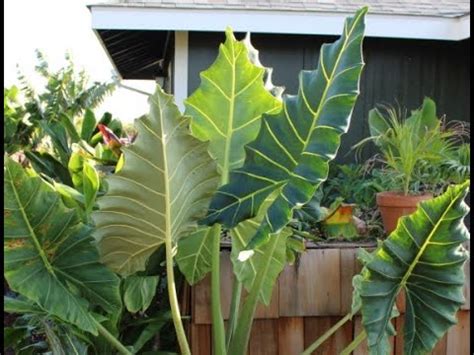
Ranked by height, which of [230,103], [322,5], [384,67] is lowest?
[230,103]

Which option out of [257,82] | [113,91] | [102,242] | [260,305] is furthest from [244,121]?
[113,91]

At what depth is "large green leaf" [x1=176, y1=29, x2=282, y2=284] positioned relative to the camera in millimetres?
2207

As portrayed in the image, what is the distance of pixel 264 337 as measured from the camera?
2.71m

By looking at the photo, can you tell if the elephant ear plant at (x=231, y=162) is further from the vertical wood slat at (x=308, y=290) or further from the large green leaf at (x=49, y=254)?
the vertical wood slat at (x=308, y=290)

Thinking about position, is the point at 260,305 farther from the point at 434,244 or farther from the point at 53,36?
the point at 53,36

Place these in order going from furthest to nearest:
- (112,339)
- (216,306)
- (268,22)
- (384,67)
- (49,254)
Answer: (384,67)
(268,22)
(216,306)
(112,339)
(49,254)

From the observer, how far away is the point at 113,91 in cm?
1066

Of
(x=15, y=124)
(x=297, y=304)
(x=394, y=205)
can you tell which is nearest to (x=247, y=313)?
(x=297, y=304)

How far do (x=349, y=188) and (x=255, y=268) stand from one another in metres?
1.96

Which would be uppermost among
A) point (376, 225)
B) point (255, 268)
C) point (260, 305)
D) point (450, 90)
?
point (450, 90)

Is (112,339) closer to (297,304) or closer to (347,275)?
(297,304)

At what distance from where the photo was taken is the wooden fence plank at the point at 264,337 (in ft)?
8.85

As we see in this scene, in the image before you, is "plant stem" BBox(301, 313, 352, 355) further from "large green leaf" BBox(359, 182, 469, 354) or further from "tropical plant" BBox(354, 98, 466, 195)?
"tropical plant" BBox(354, 98, 466, 195)

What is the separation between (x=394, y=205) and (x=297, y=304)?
0.64 m
